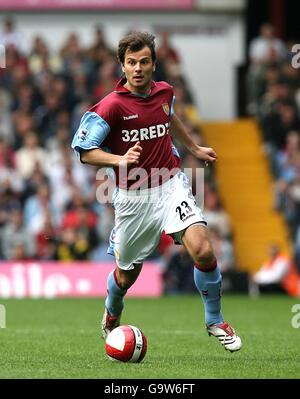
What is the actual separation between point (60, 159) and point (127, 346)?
1248cm

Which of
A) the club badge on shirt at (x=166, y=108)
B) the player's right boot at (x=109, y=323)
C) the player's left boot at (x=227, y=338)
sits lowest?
the player's right boot at (x=109, y=323)

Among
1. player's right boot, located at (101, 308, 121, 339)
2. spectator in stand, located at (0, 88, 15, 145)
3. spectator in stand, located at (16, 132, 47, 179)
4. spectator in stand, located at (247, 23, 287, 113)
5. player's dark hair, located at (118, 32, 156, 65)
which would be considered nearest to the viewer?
player's dark hair, located at (118, 32, 156, 65)

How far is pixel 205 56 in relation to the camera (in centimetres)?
2552

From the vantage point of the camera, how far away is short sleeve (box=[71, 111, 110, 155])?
973 centimetres

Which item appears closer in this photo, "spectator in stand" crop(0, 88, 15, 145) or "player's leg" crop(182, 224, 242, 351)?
"player's leg" crop(182, 224, 242, 351)

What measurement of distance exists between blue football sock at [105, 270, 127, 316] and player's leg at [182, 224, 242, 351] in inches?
36.1

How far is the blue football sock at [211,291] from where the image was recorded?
32.3ft

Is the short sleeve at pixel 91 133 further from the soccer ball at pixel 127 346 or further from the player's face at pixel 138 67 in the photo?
the soccer ball at pixel 127 346

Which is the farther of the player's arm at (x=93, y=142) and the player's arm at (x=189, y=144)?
the player's arm at (x=189, y=144)

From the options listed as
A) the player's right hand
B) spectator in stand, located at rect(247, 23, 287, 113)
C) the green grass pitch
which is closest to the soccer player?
the player's right hand

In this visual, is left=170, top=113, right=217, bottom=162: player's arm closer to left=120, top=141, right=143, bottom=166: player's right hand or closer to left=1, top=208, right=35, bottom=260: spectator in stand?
left=120, top=141, right=143, bottom=166: player's right hand

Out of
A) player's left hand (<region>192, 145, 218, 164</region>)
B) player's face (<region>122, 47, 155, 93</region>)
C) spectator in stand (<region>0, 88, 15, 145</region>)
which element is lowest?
spectator in stand (<region>0, 88, 15, 145</region>)

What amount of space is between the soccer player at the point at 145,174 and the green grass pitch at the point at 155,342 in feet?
1.88

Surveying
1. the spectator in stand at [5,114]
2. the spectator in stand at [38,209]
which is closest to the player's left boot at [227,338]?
the spectator in stand at [38,209]
